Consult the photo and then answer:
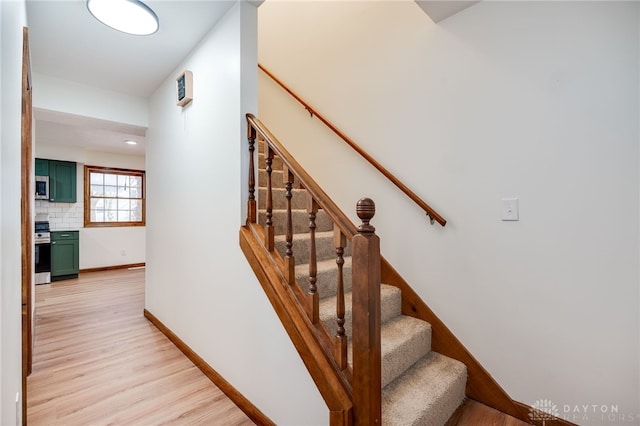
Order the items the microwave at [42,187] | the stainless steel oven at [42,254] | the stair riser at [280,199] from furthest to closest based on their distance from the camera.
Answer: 1. the microwave at [42,187]
2. the stainless steel oven at [42,254]
3. the stair riser at [280,199]

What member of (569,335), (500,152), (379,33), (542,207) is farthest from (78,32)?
(569,335)

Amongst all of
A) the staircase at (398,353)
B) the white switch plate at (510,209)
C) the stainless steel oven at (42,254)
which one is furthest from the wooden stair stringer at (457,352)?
the stainless steel oven at (42,254)

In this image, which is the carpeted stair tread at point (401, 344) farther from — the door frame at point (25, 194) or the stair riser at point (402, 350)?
the door frame at point (25, 194)

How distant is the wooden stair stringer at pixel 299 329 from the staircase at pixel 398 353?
184mm

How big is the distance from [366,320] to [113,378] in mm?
2011

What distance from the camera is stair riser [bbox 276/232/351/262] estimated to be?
1831 mm

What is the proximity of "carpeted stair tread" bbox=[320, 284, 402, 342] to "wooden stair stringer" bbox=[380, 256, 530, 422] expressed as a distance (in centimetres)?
6

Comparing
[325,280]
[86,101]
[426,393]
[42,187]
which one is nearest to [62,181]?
[42,187]

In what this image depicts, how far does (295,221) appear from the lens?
7.21 ft

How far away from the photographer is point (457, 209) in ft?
6.01

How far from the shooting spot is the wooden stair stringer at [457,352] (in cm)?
165

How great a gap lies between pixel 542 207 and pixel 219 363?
2.15 metres

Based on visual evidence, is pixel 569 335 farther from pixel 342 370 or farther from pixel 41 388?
pixel 41 388

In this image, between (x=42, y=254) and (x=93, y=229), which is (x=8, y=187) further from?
(x=93, y=229)
